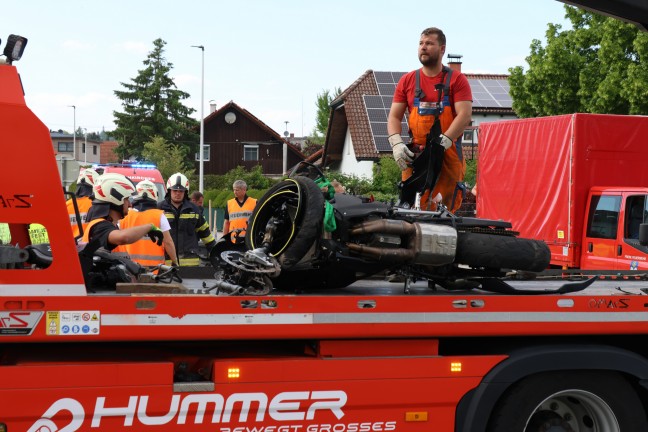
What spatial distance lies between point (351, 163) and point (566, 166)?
106 feet

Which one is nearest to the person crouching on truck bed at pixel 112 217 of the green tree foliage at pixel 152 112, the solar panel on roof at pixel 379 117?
the solar panel on roof at pixel 379 117

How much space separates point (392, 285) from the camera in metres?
5.36

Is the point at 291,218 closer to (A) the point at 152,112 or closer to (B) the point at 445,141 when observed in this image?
(B) the point at 445,141

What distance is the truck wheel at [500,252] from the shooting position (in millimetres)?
4832

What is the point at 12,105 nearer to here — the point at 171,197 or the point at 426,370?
the point at 426,370

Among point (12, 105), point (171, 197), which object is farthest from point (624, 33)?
point (12, 105)

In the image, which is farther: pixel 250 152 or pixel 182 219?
pixel 250 152

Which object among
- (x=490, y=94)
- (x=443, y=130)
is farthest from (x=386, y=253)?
(x=490, y=94)

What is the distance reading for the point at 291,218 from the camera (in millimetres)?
4891

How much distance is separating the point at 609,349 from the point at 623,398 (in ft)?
1.03

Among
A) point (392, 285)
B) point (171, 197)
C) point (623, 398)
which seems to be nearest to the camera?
point (623, 398)

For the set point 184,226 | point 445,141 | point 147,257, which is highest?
point 445,141

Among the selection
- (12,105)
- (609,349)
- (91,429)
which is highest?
(12,105)

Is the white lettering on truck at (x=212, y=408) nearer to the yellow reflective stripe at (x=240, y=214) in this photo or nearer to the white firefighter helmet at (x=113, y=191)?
the white firefighter helmet at (x=113, y=191)
